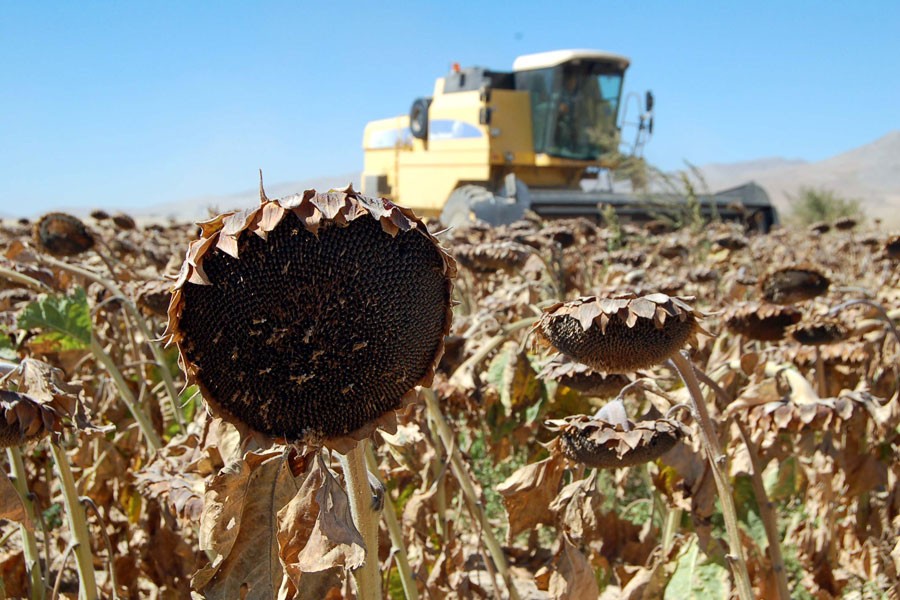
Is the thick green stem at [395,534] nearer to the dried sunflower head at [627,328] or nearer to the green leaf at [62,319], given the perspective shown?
the dried sunflower head at [627,328]

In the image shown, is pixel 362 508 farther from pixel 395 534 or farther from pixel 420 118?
pixel 420 118

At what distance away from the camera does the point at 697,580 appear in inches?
84.0

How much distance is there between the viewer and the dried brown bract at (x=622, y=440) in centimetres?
176

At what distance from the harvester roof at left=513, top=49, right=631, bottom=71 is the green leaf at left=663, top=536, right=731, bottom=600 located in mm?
13063

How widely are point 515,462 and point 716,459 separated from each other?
2621 mm

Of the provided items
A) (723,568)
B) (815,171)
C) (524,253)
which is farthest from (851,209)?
(815,171)

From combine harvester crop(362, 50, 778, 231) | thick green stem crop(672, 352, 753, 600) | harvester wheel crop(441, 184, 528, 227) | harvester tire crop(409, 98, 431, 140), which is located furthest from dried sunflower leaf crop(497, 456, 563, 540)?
harvester tire crop(409, 98, 431, 140)

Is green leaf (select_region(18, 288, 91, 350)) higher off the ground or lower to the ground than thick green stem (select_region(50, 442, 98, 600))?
higher

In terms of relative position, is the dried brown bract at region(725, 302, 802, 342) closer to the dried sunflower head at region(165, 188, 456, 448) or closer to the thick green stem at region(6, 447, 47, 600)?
the dried sunflower head at region(165, 188, 456, 448)

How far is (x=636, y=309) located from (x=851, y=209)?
73.9ft

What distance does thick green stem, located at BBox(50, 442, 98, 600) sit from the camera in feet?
5.75

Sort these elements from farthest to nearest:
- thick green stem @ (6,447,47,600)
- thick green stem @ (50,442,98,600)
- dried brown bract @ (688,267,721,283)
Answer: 1. dried brown bract @ (688,267,721,283)
2. thick green stem @ (6,447,47,600)
3. thick green stem @ (50,442,98,600)

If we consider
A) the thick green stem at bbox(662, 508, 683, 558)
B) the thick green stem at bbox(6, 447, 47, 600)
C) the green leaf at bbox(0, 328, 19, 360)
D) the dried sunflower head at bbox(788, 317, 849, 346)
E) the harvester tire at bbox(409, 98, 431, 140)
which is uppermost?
the harvester tire at bbox(409, 98, 431, 140)

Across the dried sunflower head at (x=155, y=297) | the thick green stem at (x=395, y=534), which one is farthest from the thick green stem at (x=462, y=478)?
the dried sunflower head at (x=155, y=297)
